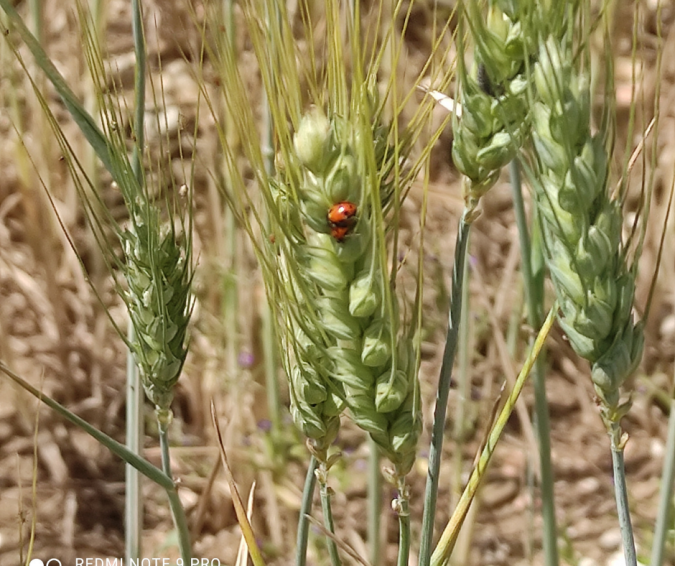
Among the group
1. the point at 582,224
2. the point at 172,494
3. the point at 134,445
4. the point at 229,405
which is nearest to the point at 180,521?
the point at 172,494

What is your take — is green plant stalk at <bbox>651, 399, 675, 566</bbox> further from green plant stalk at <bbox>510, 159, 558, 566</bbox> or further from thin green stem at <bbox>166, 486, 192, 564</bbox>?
thin green stem at <bbox>166, 486, 192, 564</bbox>

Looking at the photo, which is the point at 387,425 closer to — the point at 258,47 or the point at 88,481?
the point at 258,47

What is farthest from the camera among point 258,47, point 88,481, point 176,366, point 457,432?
point 88,481

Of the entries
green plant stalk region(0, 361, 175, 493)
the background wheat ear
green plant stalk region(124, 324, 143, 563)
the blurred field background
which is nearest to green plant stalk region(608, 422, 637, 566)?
the background wheat ear

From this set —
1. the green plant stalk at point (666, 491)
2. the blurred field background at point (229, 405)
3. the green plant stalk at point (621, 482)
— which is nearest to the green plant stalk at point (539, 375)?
the green plant stalk at point (666, 491)

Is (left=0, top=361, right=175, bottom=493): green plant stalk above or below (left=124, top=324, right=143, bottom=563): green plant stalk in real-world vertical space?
above

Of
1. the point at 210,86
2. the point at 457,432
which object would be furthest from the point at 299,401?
the point at 210,86
